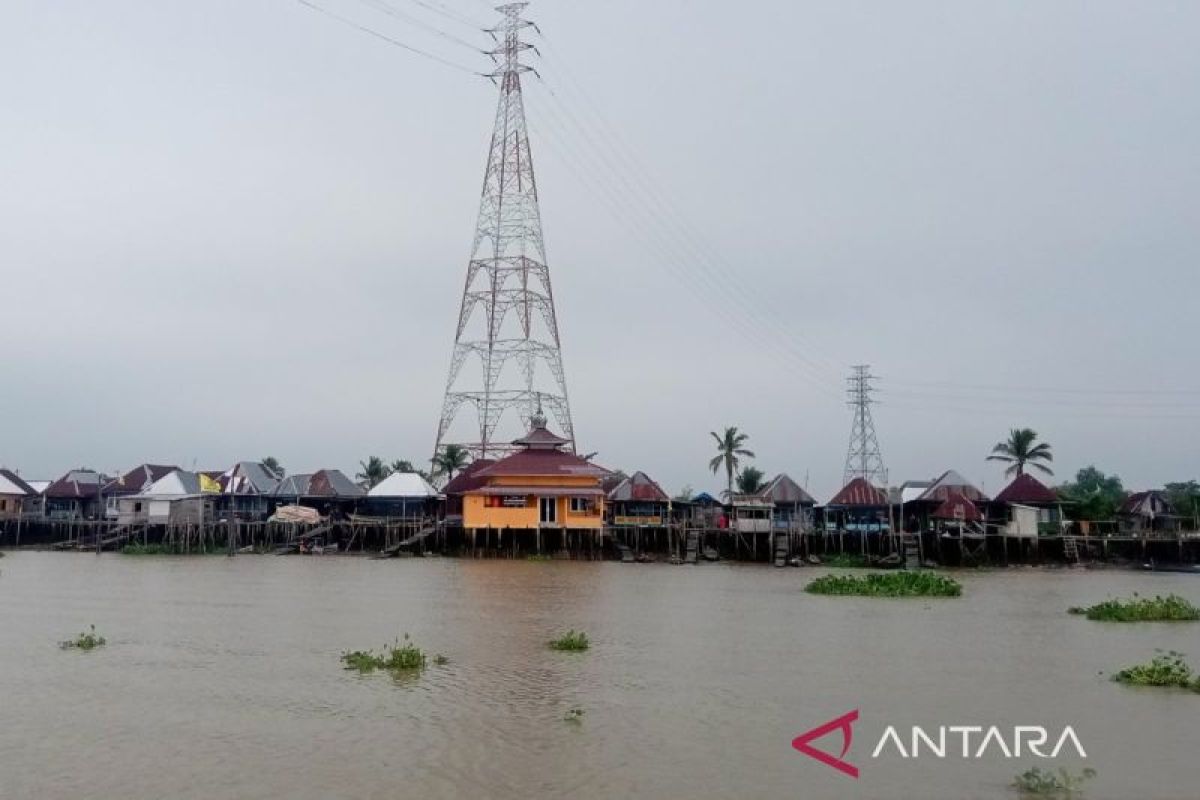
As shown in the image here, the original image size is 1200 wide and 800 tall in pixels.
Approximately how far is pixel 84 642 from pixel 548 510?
3010 cm

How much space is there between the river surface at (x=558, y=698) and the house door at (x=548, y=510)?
19212 millimetres

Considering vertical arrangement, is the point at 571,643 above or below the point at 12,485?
below

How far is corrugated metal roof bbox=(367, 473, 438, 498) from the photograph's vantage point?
56062mm

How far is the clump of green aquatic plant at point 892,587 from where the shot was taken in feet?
101

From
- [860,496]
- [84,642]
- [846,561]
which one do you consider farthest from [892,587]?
[860,496]

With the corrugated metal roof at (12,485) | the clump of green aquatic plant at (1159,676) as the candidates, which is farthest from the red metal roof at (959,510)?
the corrugated metal roof at (12,485)

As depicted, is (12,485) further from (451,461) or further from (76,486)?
(451,461)

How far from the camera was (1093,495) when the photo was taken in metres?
60.6

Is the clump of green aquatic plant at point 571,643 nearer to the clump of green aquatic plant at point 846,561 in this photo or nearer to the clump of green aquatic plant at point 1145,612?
the clump of green aquatic plant at point 1145,612

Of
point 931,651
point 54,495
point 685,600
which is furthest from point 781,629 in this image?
point 54,495

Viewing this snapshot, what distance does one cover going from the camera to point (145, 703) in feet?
47.0

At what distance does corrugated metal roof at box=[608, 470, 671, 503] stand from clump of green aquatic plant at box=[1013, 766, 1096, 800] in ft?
139

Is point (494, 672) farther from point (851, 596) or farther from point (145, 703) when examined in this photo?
point (851, 596)
